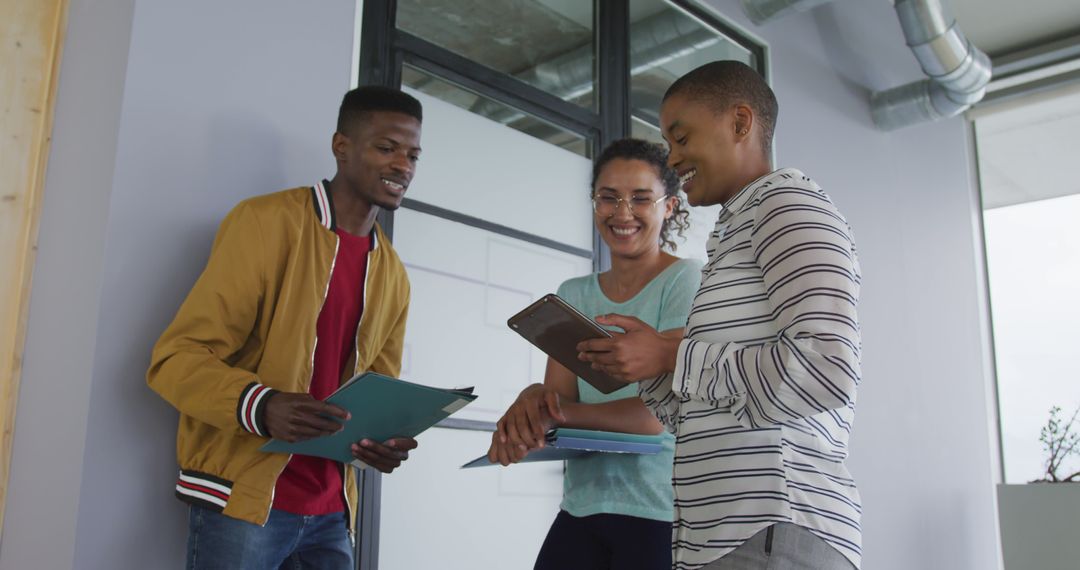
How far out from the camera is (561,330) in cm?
139

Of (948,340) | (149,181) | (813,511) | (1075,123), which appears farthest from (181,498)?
(1075,123)

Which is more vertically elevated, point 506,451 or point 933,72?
point 933,72

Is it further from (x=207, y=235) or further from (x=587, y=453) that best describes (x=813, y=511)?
(x=207, y=235)

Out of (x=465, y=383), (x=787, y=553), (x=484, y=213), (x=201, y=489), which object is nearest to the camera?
(x=787, y=553)

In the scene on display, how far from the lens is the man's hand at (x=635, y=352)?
1241 millimetres

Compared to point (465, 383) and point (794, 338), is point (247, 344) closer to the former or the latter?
point (465, 383)

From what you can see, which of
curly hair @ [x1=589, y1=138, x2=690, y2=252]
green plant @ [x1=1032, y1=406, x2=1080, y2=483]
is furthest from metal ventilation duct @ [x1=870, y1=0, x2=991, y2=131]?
curly hair @ [x1=589, y1=138, x2=690, y2=252]

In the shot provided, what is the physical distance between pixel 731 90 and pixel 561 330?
45cm

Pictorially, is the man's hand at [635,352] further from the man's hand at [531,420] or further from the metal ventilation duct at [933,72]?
the metal ventilation duct at [933,72]

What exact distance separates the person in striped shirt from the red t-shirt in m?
0.86

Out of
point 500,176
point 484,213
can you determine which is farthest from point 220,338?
point 500,176

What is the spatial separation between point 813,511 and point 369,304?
1233 millimetres

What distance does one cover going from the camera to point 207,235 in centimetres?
215

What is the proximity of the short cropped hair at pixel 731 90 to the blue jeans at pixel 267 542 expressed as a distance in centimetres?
113
